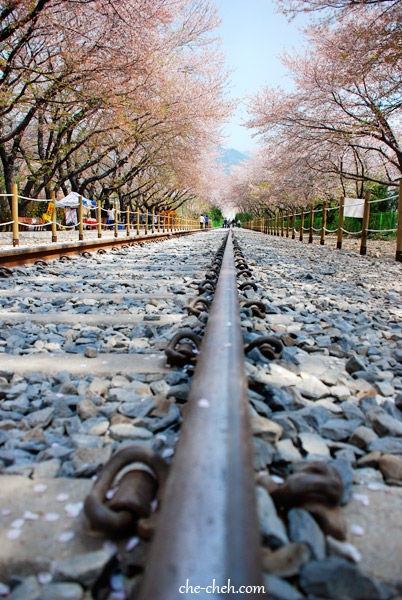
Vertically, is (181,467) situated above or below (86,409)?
above

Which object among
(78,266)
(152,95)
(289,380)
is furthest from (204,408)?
(152,95)

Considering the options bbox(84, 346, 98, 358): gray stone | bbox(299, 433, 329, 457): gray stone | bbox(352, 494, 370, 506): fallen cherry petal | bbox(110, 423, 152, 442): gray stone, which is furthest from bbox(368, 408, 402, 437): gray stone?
bbox(84, 346, 98, 358): gray stone

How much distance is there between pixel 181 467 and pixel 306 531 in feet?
0.87

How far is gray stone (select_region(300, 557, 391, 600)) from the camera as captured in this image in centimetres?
65

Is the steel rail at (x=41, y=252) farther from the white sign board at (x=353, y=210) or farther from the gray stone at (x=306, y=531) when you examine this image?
the white sign board at (x=353, y=210)

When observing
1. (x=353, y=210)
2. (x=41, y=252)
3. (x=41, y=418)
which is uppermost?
(x=353, y=210)

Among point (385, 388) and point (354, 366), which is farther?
point (354, 366)

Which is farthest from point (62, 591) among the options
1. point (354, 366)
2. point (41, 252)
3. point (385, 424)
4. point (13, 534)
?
point (41, 252)

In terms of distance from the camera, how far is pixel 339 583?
0.67 m

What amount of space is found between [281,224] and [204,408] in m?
26.4

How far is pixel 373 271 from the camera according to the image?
6.11 m

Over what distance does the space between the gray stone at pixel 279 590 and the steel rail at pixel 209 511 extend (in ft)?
0.29

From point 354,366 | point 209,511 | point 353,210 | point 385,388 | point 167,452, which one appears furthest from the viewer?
point 353,210

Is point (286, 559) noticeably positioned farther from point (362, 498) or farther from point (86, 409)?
point (86, 409)
